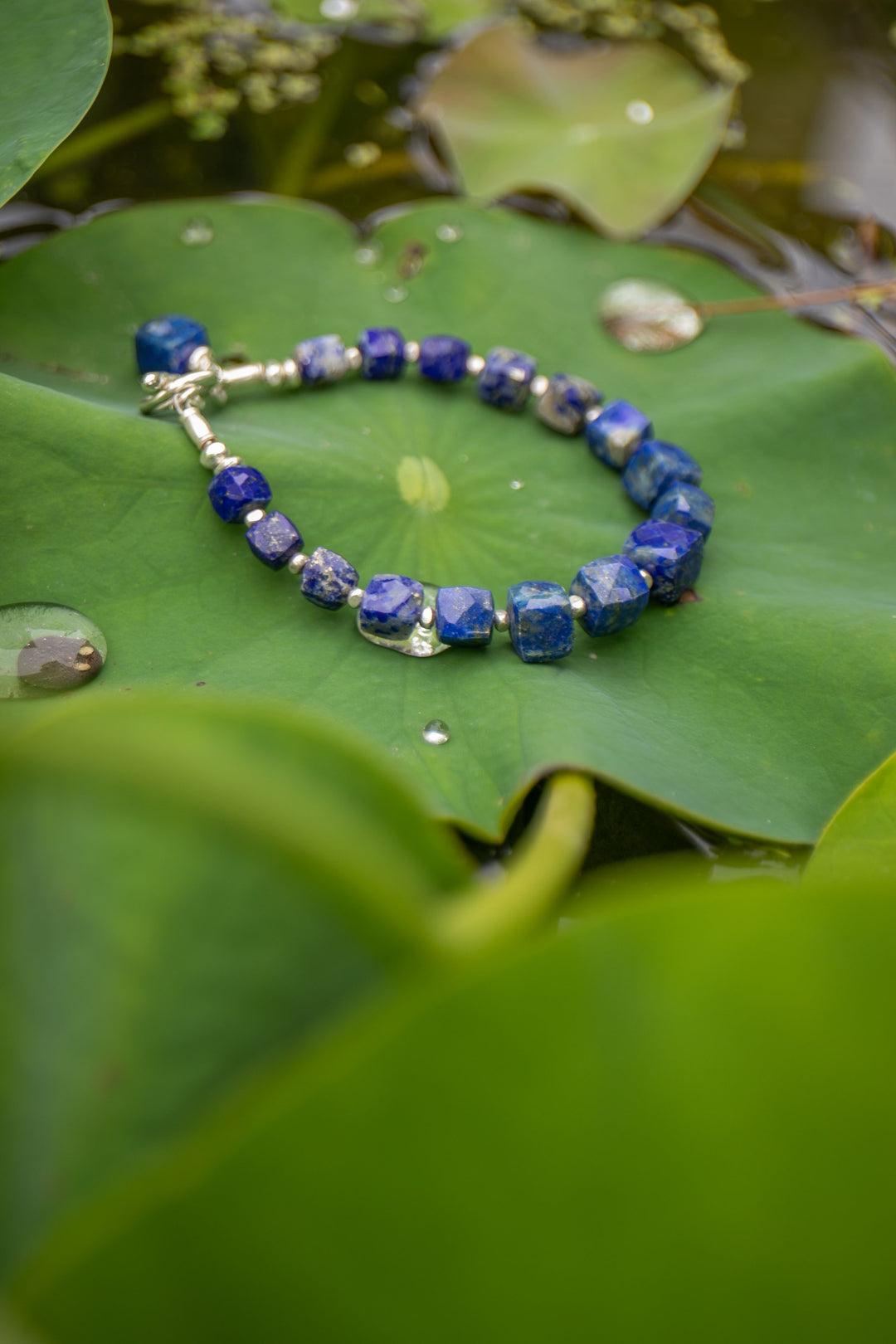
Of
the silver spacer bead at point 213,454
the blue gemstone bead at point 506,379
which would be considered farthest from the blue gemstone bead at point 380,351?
the silver spacer bead at point 213,454

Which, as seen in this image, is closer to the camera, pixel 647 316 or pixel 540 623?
pixel 540 623

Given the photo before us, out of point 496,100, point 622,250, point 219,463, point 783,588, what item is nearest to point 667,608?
point 783,588

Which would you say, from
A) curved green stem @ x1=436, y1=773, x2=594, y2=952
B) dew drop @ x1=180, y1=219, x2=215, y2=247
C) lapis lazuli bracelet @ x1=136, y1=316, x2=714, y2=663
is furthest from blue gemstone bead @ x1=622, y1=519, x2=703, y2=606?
dew drop @ x1=180, y1=219, x2=215, y2=247

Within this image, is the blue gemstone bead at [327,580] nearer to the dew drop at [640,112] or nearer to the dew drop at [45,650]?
the dew drop at [45,650]

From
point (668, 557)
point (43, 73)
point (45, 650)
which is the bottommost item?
point (45, 650)

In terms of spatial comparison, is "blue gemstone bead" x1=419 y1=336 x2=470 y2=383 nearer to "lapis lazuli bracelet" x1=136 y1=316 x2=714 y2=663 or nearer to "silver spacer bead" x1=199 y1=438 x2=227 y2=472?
"lapis lazuli bracelet" x1=136 y1=316 x2=714 y2=663

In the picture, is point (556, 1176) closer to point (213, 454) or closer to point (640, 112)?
point (213, 454)

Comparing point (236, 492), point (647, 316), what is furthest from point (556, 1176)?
point (647, 316)
